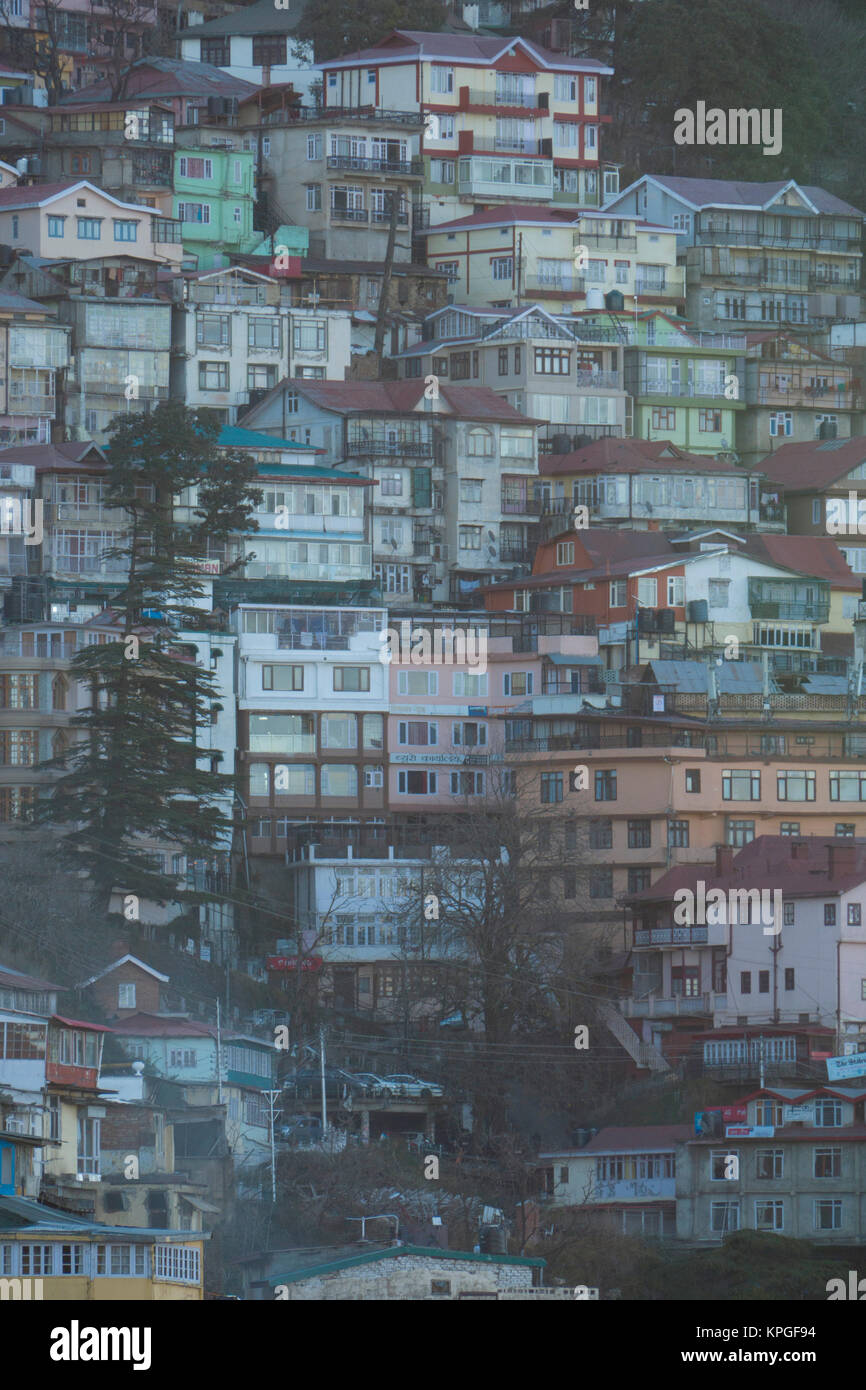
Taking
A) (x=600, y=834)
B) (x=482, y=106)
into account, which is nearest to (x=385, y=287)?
(x=482, y=106)

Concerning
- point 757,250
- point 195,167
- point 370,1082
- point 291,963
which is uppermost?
point 195,167

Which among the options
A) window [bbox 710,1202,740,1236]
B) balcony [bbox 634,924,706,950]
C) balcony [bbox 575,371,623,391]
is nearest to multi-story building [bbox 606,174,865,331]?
balcony [bbox 575,371,623,391]

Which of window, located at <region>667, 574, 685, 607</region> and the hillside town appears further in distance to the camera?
window, located at <region>667, 574, 685, 607</region>

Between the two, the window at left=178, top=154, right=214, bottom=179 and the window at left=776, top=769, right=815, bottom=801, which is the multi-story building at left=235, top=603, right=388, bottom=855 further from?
the window at left=178, top=154, right=214, bottom=179

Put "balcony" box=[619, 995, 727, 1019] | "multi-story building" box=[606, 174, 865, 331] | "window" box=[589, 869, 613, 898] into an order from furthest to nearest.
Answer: "multi-story building" box=[606, 174, 865, 331] → "window" box=[589, 869, 613, 898] → "balcony" box=[619, 995, 727, 1019]

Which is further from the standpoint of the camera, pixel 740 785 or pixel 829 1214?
pixel 740 785

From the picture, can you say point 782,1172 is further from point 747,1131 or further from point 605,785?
point 605,785

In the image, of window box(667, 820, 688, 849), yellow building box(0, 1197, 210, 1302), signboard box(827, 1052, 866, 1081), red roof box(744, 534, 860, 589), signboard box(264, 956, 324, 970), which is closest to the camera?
yellow building box(0, 1197, 210, 1302)

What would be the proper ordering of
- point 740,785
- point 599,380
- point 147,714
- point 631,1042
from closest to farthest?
point 631,1042
point 147,714
point 740,785
point 599,380

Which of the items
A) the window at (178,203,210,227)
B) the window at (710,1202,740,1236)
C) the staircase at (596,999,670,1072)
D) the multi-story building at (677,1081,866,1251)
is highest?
the window at (178,203,210,227)
